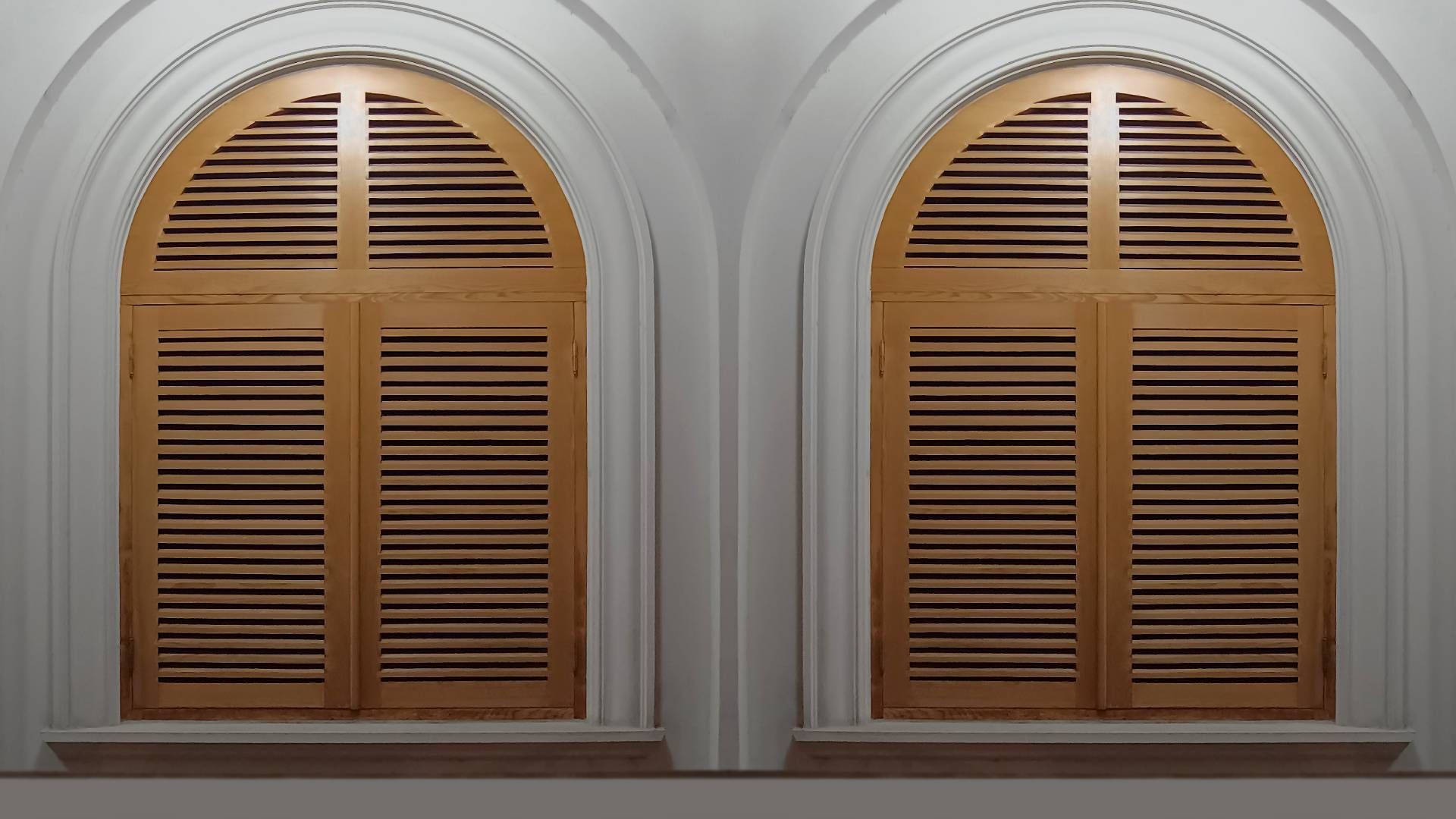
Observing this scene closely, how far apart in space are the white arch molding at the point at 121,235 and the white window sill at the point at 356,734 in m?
0.01

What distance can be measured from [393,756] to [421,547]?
21.9 inches

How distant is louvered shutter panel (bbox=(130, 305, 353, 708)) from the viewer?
2.90m

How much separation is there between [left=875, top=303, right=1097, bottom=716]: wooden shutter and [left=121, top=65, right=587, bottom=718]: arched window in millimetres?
875

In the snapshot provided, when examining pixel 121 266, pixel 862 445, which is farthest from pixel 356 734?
pixel 862 445

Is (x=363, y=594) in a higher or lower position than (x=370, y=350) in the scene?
lower

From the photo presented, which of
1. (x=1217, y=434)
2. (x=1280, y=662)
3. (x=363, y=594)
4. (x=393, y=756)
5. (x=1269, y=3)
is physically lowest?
(x=393, y=756)

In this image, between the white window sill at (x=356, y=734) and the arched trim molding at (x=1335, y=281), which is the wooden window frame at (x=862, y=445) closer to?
the arched trim molding at (x=1335, y=281)

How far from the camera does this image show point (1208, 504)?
2.92 meters

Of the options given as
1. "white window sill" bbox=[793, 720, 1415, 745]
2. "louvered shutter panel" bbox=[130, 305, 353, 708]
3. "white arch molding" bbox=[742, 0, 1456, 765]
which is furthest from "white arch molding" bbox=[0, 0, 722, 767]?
"white window sill" bbox=[793, 720, 1415, 745]

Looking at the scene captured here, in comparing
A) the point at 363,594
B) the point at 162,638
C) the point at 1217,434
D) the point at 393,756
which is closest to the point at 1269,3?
the point at 1217,434

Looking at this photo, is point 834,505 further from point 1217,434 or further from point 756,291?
point 1217,434

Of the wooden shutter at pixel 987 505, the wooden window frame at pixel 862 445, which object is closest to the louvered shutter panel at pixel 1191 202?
the wooden window frame at pixel 862 445

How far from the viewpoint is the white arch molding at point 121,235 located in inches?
112

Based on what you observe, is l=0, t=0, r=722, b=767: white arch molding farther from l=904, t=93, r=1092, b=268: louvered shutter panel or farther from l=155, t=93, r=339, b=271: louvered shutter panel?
l=904, t=93, r=1092, b=268: louvered shutter panel
